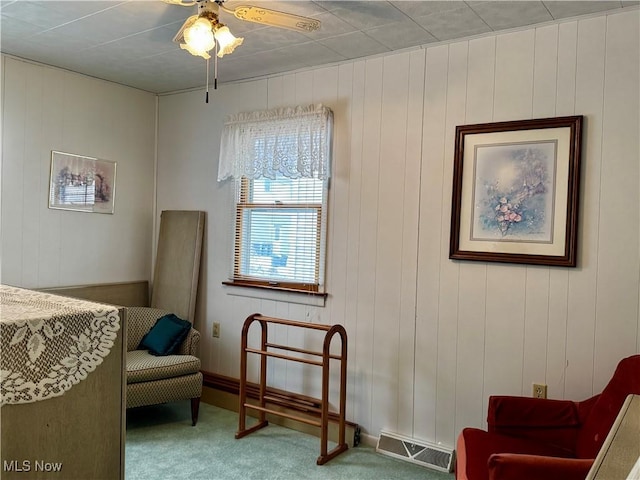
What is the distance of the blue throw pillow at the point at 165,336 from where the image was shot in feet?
12.0

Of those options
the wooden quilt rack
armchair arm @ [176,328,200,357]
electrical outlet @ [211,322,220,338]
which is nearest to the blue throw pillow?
armchair arm @ [176,328,200,357]

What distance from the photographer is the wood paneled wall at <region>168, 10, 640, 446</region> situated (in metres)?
2.57

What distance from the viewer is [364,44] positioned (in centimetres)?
→ 310

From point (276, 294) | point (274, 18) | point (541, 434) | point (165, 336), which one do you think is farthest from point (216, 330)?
point (274, 18)

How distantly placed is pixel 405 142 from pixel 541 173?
0.82 metres

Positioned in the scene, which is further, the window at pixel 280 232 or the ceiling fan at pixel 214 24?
the window at pixel 280 232

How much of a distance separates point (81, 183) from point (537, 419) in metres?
3.45

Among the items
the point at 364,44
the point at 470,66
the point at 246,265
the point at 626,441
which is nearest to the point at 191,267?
the point at 246,265

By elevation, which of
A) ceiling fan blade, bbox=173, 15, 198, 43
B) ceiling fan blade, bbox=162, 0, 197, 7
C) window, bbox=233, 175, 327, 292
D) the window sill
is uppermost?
ceiling fan blade, bbox=162, 0, 197, 7

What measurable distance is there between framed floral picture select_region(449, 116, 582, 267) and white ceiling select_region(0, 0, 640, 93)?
0.55 meters

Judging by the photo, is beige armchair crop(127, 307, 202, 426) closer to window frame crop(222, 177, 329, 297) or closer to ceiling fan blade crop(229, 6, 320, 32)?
window frame crop(222, 177, 329, 297)
